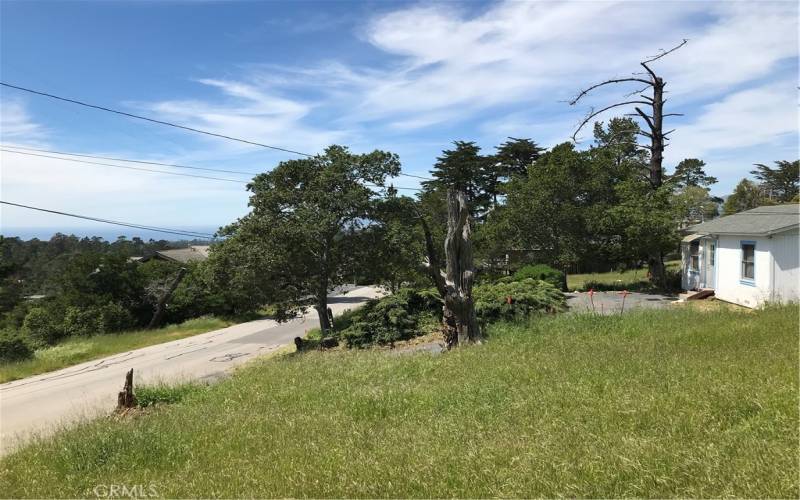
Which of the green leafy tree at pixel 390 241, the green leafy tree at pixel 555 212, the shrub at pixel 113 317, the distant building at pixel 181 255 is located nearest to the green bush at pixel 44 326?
the shrub at pixel 113 317

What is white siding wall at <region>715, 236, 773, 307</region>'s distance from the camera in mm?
16500

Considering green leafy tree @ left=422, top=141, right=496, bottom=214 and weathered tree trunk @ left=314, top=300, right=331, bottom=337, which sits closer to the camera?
weathered tree trunk @ left=314, top=300, right=331, bottom=337

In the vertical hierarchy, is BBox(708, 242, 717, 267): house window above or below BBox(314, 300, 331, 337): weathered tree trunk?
above

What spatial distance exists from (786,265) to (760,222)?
2.28 metres

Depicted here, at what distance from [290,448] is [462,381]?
2.79 metres

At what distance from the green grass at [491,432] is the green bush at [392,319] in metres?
6.43

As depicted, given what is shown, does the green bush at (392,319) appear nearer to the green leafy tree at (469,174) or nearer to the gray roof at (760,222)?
the gray roof at (760,222)

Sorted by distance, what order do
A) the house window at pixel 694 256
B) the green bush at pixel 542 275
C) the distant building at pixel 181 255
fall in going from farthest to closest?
the distant building at pixel 181 255 < the green bush at pixel 542 275 < the house window at pixel 694 256

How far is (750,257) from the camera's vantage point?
58.0ft

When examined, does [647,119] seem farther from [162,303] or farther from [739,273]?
[162,303]

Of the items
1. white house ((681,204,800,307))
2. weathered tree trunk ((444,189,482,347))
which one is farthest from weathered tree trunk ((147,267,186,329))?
white house ((681,204,800,307))

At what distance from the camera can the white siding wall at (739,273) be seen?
1650 centimetres

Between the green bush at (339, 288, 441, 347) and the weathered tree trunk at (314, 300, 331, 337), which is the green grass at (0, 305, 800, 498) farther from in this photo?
the weathered tree trunk at (314, 300, 331, 337)

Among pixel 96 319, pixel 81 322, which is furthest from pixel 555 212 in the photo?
pixel 81 322
